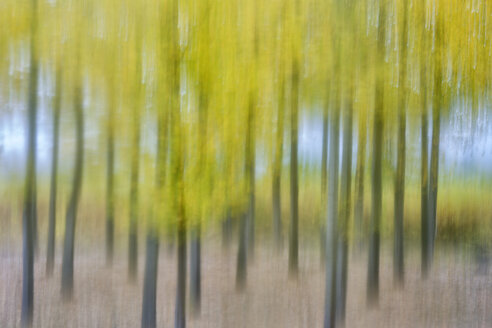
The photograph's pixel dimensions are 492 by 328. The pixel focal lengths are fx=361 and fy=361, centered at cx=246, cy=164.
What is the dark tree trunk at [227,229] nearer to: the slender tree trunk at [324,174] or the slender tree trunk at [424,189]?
the slender tree trunk at [324,174]

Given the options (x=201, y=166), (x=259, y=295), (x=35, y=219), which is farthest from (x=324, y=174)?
(x=35, y=219)

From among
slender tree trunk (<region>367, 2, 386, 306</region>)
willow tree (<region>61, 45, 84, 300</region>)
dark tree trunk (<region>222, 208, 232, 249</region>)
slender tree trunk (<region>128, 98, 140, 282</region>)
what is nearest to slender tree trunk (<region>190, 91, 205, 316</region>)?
dark tree trunk (<region>222, 208, 232, 249</region>)

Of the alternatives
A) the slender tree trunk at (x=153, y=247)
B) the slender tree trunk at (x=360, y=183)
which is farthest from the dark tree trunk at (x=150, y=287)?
the slender tree trunk at (x=360, y=183)

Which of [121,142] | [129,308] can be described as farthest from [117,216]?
[129,308]

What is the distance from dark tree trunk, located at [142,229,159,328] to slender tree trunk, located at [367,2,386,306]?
1743 mm

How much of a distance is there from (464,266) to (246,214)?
1.90 m

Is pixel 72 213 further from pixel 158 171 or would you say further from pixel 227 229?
pixel 227 229

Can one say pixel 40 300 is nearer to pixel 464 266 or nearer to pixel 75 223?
pixel 75 223

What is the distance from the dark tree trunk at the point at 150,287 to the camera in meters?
2.75

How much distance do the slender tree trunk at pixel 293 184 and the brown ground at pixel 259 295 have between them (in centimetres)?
7

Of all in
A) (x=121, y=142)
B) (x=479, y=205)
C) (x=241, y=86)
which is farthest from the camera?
(x=479, y=205)

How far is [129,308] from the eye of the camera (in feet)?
9.14

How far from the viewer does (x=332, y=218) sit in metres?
2.94

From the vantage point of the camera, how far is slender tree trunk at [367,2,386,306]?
118 inches
